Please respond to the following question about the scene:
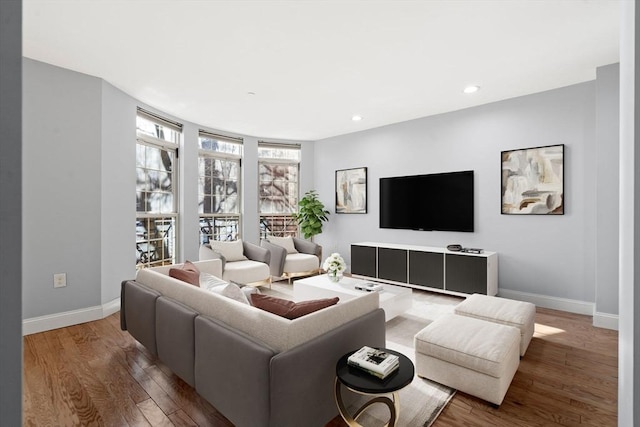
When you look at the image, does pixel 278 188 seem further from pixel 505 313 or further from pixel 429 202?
pixel 505 313

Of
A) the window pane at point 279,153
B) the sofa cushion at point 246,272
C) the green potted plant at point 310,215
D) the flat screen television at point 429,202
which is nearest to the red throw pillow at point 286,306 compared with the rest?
the sofa cushion at point 246,272

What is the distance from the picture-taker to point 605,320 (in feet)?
10.6

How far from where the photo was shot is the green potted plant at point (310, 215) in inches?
238

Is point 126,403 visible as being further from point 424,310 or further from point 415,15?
point 415,15

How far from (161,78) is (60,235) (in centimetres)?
199

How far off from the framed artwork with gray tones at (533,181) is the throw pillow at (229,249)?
12.7 ft

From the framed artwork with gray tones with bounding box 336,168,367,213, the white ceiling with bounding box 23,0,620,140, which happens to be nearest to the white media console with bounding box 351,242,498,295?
the framed artwork with gray tones with bounding box 336,168,367,213

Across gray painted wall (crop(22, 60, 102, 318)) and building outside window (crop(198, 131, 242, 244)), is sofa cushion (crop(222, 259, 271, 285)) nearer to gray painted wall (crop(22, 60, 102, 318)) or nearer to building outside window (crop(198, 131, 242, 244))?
building outside window (crop(198, 131, 242, 244))

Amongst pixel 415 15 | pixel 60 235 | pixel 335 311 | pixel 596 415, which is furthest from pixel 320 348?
pixel 60 235

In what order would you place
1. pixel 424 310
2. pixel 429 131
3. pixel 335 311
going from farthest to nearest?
pixel 429 131, pixel 424 310, pixel 335 311

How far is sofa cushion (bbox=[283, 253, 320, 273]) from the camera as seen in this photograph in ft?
16.6

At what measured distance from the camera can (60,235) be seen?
3.27 m
